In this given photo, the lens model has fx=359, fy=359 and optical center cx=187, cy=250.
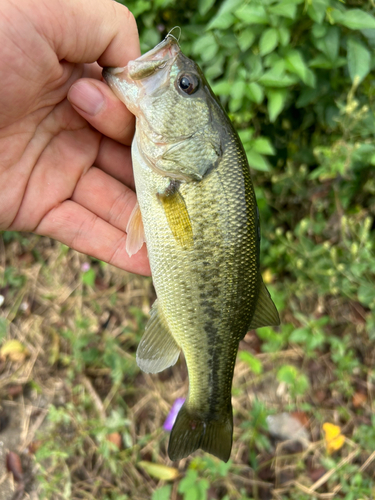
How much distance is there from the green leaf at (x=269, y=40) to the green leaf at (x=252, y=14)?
8 centimetres

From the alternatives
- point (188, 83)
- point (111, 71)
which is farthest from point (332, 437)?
point (111, 71)

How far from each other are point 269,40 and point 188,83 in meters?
0.57

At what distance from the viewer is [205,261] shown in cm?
167

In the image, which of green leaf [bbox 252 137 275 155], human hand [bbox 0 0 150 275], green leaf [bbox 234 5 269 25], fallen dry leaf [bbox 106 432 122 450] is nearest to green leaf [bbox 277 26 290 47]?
green leaf [bbox 234 5 269 25]

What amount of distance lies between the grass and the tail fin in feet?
1.76

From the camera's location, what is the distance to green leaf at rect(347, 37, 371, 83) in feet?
6.34

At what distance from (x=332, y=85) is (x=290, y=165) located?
568 mm

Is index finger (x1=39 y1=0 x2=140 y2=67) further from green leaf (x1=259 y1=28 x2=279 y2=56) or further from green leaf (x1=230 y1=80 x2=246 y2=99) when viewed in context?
green leaf (x1=259 y1=28 x2=279 y2=56)

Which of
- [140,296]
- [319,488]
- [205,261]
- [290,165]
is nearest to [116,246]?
[205,261]

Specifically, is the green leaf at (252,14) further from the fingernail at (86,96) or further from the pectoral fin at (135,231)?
the pectoral fin at (135,231)

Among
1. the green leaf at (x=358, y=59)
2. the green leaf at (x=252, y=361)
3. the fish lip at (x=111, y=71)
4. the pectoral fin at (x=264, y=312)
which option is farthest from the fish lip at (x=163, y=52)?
the green leaf at (x=252, y=361)

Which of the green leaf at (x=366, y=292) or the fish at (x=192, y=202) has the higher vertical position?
the fish at (x=192, y=202)

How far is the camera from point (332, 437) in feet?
8.88

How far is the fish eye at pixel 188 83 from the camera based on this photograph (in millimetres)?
1680
